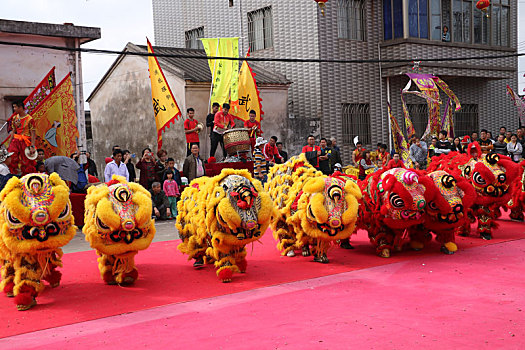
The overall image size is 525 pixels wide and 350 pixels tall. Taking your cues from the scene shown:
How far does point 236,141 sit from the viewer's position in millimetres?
13422

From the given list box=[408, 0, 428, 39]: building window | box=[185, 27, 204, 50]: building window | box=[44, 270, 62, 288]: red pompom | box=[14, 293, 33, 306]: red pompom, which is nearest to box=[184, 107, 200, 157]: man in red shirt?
box=[185, 27, 204, 50]: building window

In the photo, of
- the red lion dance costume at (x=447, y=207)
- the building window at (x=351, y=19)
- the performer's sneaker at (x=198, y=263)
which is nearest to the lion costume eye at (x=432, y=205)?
the red lion dance costume at (x=447, y=207)

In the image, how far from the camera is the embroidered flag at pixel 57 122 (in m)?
11.0

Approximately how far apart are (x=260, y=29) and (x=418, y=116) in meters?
5.75

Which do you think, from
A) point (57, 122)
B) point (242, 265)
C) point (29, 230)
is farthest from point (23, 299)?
point (57, 122)

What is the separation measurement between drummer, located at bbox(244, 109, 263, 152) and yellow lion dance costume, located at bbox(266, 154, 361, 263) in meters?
6.03

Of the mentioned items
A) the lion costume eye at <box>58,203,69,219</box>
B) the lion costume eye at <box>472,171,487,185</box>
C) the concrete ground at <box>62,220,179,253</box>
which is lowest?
the concrete ground at <box>62,220,179,253</box>

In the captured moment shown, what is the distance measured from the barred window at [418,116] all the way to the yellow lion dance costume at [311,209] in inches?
466

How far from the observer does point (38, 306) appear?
19.5 feet

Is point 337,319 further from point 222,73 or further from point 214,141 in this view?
point 222,73

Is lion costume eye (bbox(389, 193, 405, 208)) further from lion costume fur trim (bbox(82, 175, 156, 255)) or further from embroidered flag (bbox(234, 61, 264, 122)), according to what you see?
embroidered flag (bbox(234, 61, 264, 122))

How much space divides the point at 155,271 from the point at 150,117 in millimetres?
9648

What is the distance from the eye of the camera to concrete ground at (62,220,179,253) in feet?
29.9

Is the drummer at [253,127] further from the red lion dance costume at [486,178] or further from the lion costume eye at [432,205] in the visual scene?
the lion costume eye at [432,205]
